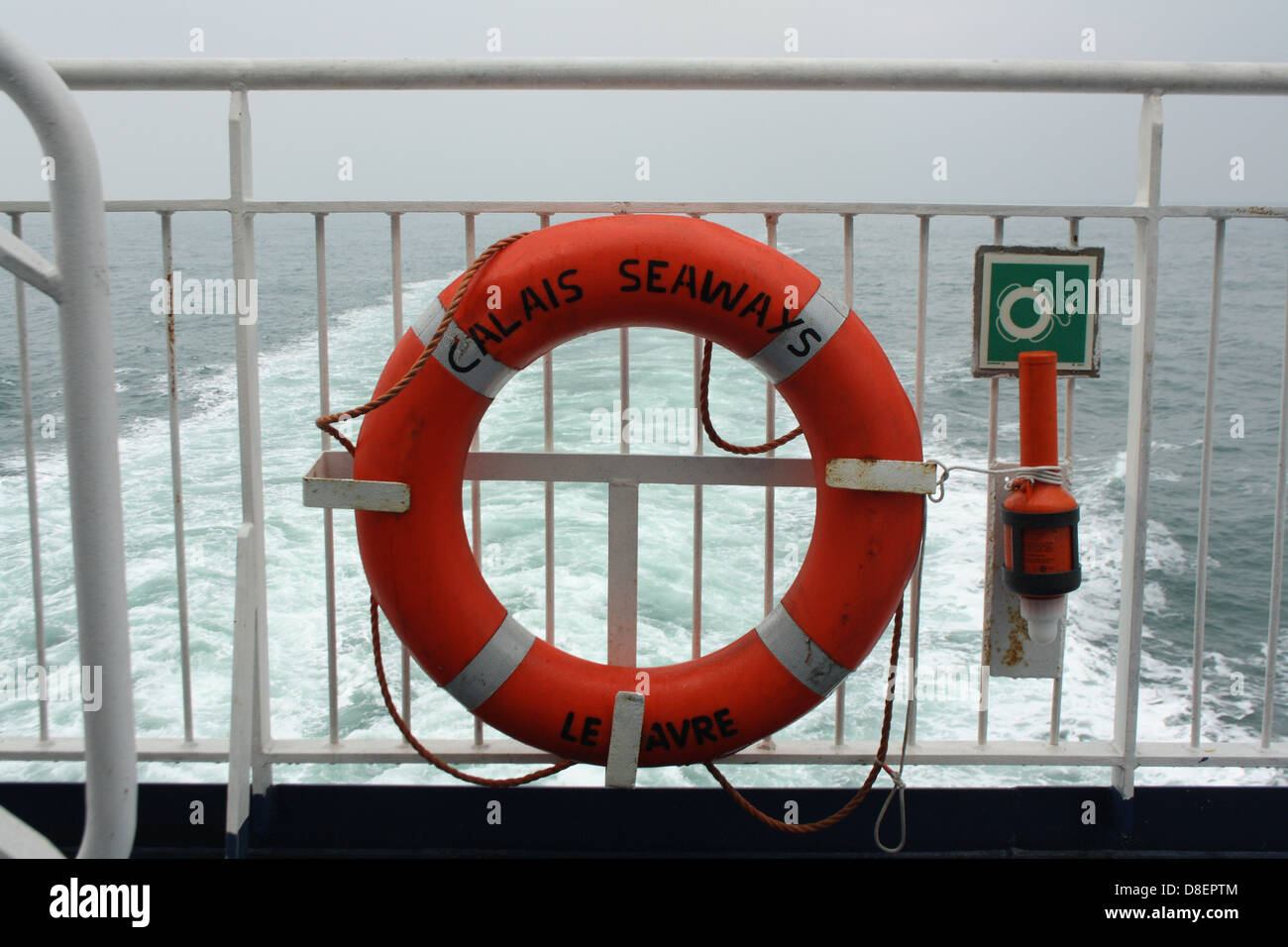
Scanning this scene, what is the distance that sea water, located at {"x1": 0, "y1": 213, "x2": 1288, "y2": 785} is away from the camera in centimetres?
329

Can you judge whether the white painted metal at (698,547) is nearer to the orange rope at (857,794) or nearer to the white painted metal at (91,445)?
the orange rope at (857,794)

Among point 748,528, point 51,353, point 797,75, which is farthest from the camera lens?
point 51,353

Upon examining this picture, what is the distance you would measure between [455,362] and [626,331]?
0.28 meters

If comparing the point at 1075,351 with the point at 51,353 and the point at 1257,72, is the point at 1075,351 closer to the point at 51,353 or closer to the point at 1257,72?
the point at 1257,72

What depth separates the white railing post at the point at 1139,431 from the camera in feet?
5.30

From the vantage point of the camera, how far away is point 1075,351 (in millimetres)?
1621

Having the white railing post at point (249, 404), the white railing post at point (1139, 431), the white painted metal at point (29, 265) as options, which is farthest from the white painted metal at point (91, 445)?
the white railing post at point (1139, 431)

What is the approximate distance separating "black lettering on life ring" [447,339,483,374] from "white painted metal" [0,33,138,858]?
568 mm

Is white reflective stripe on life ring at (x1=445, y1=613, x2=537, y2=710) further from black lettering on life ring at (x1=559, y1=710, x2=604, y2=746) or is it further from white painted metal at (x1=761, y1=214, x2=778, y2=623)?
white painted metal at (x1=761, y1=214, x2=778, y2=623)

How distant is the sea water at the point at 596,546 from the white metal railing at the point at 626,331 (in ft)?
0.38
